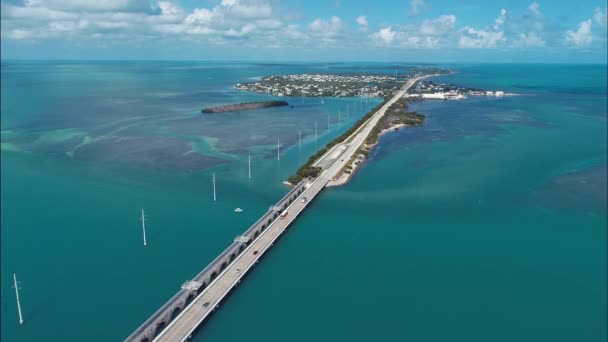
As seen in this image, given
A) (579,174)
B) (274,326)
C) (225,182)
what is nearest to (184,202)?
(225,182)

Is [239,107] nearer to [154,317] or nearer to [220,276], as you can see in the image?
[220,276]

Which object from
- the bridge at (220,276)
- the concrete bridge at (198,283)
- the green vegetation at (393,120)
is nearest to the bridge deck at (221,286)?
the bridge at (220,276)

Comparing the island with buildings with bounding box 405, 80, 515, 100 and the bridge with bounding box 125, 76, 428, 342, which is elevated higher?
the island with buildings with bounding box 405, 80, 515, 100

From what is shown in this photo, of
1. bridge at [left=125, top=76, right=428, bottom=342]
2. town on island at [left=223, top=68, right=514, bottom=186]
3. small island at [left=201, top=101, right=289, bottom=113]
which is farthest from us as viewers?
small island at [left=201, top=101, right=289, bottom=113]

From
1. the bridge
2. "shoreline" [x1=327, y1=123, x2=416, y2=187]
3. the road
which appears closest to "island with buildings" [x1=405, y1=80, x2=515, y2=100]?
"shoreline" [x1=327, y1=123, x2=416, y2=187]

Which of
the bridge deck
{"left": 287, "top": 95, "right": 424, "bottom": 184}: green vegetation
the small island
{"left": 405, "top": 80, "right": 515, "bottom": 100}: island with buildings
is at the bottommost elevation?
the bridge deck

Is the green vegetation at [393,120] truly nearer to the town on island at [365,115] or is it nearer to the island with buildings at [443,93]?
the town on island at [365,115]

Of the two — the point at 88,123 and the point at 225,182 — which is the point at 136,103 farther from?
the point at 225,182

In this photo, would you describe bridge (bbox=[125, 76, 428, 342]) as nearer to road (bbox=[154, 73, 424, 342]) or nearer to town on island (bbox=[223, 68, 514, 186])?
road (bbox=[154, 73, 424, 342])

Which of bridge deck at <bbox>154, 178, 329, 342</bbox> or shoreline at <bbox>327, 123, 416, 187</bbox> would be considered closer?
bridge deck at <bbox>154, 178, 329, 342</bbox>
